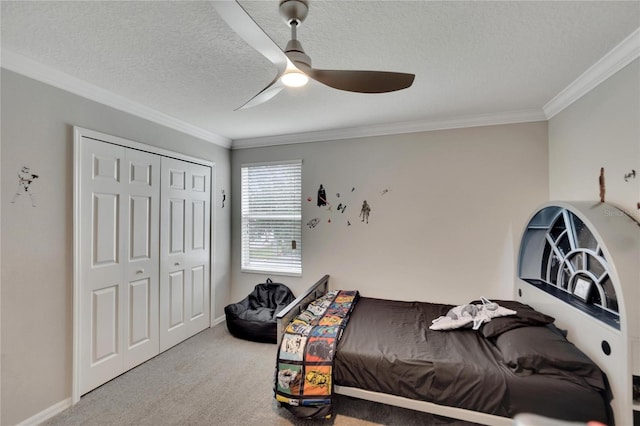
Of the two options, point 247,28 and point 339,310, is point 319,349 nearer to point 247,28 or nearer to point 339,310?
point 339,310

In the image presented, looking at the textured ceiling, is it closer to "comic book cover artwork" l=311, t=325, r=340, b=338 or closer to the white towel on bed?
the white towel on bed

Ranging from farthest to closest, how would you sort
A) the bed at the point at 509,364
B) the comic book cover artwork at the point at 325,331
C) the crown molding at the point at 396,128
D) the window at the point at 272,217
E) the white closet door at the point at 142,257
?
the window at the point at 272,217, the crown molding at the point at 396,128, the white closet door at the point at 142,257, the comic book cover artwork at the point at 325,331, the bed at the point at 509,364

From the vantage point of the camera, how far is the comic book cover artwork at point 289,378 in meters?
1.93

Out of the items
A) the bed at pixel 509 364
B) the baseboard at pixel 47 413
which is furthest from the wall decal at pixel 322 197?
the baseboard at pixel 47 413

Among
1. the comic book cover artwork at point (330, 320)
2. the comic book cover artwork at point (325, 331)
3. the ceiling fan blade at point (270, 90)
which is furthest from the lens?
the comic book cover artwork at point (330, 320)

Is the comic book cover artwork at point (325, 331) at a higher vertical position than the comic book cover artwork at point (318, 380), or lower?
higher

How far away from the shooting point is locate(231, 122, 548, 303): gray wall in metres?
2.83

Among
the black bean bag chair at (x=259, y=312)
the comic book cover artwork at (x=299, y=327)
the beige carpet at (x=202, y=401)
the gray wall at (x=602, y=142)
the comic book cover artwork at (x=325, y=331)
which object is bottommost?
the beige carpet at (x=202, y=401)

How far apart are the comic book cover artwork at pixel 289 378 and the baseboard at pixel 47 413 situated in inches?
65.5

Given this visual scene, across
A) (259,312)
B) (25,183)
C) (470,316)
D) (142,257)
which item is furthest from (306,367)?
(25,183)

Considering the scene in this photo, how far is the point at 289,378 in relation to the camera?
1955 millimetres

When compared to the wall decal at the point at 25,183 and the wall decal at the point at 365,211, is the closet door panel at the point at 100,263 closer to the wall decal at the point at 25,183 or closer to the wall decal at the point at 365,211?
the wall decal at the point at 25,183

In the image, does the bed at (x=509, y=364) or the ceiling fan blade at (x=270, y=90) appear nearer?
the ceiling fan blade at (x=270, y=90)

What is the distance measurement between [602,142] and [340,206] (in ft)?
7.67
